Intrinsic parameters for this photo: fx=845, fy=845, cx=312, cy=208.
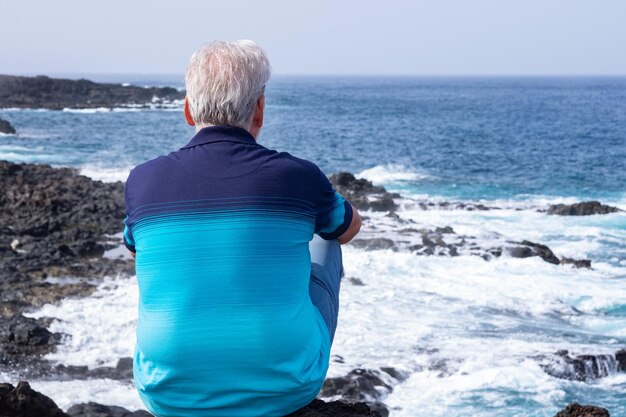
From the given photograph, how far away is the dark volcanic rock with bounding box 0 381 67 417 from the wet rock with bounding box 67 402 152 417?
2.80 m

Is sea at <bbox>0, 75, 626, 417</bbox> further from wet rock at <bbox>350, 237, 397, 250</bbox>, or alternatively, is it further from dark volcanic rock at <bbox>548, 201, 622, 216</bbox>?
dark volcanic rock at <bbox>548, 201, 622, 216</bbox>

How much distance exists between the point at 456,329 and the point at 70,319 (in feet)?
17.7

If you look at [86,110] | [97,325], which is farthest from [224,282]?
[86,110]

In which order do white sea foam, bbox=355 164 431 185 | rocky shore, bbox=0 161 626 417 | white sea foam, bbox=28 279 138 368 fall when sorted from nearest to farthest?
rocky shore, bbox=0 161 626 417 < white sea foam, bbox=28 279 138 368 < white sea foam, bbox=355 164 431 185

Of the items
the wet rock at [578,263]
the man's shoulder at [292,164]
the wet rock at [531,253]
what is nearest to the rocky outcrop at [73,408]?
the man's shoulder at [292,164]

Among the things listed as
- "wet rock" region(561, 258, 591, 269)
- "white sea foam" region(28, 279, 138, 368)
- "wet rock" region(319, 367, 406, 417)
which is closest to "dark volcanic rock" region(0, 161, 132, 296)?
"white sea foam" region(28, 279, 138, 368)

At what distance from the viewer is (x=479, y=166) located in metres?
38.6

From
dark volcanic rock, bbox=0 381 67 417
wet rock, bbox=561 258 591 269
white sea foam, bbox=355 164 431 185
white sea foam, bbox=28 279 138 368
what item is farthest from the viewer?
white sea foam, bbox=355 164 431 185

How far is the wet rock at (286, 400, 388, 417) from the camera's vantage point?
110 inches

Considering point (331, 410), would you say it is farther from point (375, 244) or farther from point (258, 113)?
point (375, 244)

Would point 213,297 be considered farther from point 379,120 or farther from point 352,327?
point 379,120

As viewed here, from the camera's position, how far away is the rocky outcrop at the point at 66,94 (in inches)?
2864

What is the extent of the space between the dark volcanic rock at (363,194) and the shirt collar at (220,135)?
791 inches

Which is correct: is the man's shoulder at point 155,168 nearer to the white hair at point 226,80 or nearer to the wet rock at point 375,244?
the white hair at point 226,80
